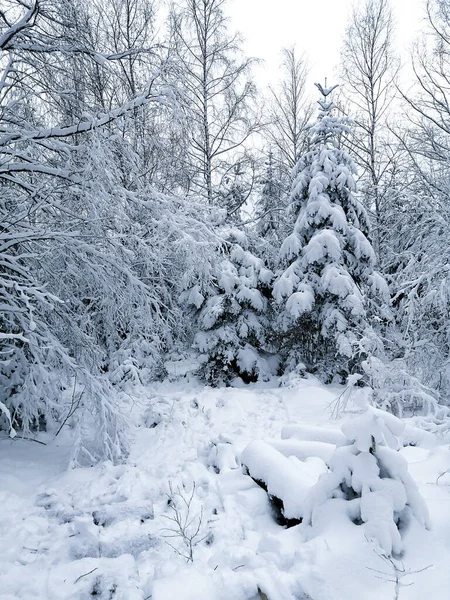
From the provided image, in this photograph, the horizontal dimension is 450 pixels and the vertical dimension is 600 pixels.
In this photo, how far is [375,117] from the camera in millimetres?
14625

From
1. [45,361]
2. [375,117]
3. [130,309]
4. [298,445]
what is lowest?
[298,445]

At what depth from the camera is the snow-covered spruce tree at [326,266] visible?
371 inches

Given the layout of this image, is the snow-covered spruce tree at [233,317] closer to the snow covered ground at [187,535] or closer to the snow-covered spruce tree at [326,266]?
the snow-covered spruce tree at [326,266]

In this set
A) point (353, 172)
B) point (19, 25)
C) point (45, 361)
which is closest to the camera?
point (19, 25)

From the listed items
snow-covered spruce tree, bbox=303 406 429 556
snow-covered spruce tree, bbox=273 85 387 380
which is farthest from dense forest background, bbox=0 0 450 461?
snow-covered spruce tree, bbox=303 406 429 556

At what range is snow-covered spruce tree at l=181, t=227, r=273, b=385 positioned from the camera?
32.8 feet

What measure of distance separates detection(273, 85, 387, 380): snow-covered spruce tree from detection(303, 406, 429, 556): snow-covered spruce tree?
233 inches

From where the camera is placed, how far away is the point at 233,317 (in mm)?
10414

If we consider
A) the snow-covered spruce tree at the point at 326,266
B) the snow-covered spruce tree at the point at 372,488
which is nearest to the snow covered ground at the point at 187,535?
the snow-covered spruce tree at the point at 372,488

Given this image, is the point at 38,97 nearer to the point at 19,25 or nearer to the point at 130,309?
the point at 19,25

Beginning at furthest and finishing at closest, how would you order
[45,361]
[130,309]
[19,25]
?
Answer: [130,309] → [45,361] → [19,25]

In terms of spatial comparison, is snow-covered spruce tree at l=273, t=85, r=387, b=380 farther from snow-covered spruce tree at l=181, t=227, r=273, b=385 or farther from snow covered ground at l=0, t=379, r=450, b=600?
snow covered ground at l=0, t=379, r=450, b=600

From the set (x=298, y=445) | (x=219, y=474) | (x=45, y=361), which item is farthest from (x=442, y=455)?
(x=45, y=361)

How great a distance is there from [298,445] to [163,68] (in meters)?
5.09
